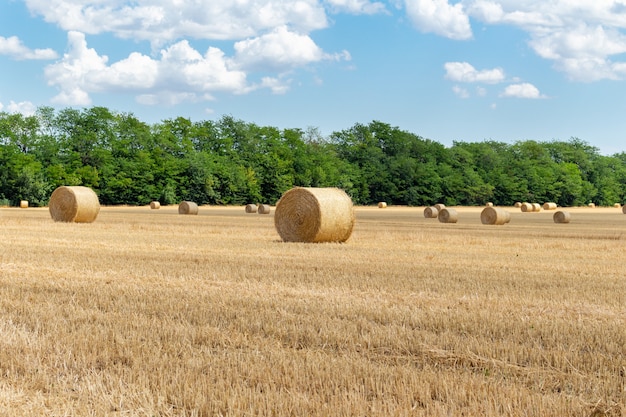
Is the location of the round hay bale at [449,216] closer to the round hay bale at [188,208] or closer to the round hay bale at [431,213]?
the round hay bale at [431,213]

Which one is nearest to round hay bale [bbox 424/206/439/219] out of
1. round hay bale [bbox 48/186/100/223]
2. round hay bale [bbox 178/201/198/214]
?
round hay bale [bbox 178/201/198/214]

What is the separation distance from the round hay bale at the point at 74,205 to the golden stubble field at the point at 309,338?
1514cm

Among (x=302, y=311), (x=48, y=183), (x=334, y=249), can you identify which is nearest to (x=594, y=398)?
(x=302, y=311)

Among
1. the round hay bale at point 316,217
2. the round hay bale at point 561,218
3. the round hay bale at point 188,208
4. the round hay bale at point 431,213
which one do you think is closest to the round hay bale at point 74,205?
the round hay bale at point 316,217

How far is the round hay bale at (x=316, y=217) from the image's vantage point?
19391mm

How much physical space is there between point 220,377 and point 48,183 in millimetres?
61946

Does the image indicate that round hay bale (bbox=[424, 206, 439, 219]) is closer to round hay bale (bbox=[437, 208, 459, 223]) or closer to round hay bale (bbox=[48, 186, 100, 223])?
round hay bale (bbox=[437, 208, 459, 223])

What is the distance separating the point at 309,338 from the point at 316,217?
12.3 m

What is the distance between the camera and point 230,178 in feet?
249

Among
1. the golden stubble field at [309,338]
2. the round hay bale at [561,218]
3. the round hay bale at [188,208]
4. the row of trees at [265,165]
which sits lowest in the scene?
the golden stubble field at [309,338]

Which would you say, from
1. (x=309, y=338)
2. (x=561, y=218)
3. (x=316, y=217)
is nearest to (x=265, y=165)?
(x=561, y=218)

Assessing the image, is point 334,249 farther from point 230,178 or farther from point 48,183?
point 230,178

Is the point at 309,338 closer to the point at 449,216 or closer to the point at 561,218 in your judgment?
the point at 449,216

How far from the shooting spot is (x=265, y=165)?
82.5 meters
